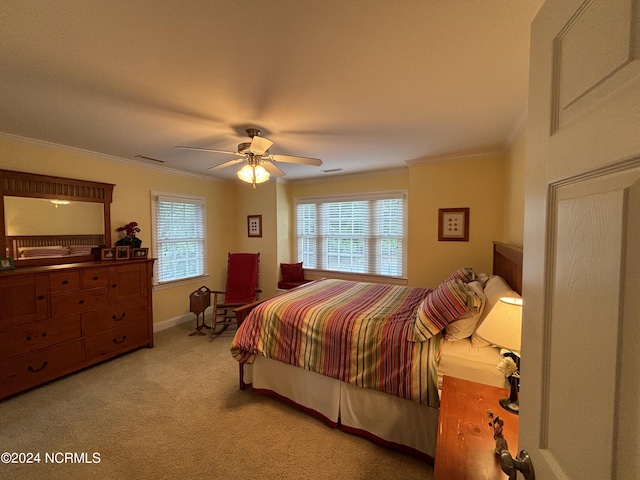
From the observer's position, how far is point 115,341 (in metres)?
3.04

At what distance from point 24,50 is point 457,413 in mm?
2824

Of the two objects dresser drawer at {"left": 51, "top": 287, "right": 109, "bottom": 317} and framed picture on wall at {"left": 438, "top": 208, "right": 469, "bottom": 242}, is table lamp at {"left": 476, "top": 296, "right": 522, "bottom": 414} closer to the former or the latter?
framed picture on wall at {"left": 438, "top": 208, "right": 469, "bottom": 242}

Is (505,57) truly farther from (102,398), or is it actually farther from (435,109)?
(102,398)

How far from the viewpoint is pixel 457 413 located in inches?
49.3

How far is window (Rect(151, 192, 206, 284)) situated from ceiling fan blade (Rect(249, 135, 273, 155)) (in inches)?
96.7

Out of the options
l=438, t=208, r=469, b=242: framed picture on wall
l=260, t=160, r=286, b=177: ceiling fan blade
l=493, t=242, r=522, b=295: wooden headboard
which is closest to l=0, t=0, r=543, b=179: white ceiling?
l=260, t=160, r=286, b=177: ceiling fan blade

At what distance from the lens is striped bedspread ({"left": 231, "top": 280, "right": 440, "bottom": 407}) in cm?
175

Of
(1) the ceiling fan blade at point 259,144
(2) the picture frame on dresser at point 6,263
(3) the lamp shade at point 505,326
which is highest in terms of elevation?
(1) the ceiling fan blade at point 259,144

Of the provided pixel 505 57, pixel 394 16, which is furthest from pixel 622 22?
pixel 505 57

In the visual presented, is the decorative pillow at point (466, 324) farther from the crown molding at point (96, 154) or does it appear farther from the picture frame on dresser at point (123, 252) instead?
the crown molding at point (96, 154)

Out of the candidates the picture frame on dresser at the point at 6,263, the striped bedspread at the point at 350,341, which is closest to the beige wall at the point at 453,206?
the striped bedspread at the point at 350,341

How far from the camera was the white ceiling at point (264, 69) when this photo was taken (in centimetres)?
118

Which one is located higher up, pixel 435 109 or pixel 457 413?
pixel 435 109

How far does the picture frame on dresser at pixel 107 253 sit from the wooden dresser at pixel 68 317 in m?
0.27
